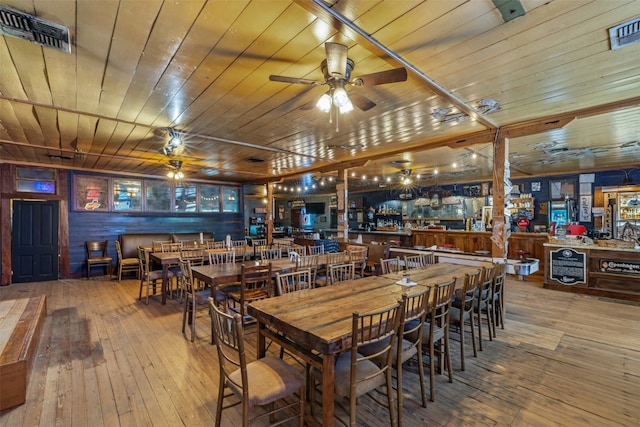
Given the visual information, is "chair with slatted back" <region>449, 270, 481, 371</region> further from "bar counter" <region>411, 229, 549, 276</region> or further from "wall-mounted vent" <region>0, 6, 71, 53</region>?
"bar counter" <region>411, 229, 549, 276</region>

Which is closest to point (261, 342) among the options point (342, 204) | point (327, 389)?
point (327, 389)

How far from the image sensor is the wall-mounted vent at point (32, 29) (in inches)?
74.9

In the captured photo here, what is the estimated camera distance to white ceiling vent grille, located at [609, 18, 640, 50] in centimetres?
206

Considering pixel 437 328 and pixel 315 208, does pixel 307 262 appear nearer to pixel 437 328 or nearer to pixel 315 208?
pixel 437 328

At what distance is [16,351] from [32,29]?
270cm

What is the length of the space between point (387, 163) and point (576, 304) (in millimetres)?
4445

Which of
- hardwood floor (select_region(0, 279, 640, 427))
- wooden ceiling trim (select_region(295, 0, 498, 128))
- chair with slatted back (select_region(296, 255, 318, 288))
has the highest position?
wooden ceiling trim (select_region(295, 0, 498, 128))

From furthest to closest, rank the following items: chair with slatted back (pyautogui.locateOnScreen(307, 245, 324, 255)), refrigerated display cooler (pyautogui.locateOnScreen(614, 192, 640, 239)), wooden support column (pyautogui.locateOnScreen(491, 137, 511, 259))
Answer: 1. refrigerated display cooler (pyautogui.locateOnScreen(614, 192, 640, 239))
2. chair with slatted back (pyautogui.locateOnScreen(307, 245, 324, 255))
3. wooden support column (pyautogui.locateOnScreen(491, 137, 511, 259))

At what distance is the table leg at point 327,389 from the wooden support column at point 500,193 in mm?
3772

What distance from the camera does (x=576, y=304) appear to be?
5051mm

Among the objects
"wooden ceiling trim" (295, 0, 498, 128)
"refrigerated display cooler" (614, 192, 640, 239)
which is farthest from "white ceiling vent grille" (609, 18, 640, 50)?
"refrigerated display cooler" (614, 192, 640, 239)

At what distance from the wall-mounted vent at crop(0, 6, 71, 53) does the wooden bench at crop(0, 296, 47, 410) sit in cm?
260

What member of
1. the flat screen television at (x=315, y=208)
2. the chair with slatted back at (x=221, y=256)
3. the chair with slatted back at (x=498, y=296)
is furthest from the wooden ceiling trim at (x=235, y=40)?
the flat screen television at (x=315, y=208)

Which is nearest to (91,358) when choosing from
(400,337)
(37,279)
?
(400,337)
